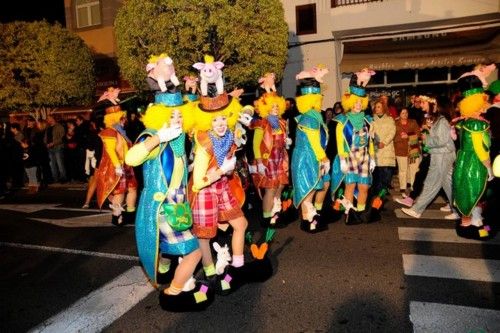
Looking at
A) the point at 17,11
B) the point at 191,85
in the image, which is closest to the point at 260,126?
the point at 191,85

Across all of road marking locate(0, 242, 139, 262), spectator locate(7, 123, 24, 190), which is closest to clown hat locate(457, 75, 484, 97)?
road marking locate(0, 242, 139, 262)

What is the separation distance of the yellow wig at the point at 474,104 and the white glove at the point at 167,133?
3.83m

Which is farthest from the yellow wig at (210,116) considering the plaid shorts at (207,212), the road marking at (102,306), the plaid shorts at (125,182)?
the plaid shorts at (125,182)

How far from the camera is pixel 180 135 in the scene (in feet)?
12.2

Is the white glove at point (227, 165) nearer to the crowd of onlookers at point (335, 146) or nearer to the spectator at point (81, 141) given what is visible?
the crowd of onlookers at point (335, 146)

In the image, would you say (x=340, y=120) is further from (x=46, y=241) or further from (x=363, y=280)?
(x=46, y=241)

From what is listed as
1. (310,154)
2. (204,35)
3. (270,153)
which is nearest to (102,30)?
(204,35)

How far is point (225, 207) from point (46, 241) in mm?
4007

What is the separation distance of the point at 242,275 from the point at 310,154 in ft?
7.56

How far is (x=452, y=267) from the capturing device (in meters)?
4.57

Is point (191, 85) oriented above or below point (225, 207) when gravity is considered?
above

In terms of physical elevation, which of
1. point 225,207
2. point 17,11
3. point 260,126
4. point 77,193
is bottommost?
point 77,193

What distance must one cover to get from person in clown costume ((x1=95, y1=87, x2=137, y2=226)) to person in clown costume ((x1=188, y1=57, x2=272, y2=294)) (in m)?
3.02

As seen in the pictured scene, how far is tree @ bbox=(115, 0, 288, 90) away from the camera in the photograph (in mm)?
11797
